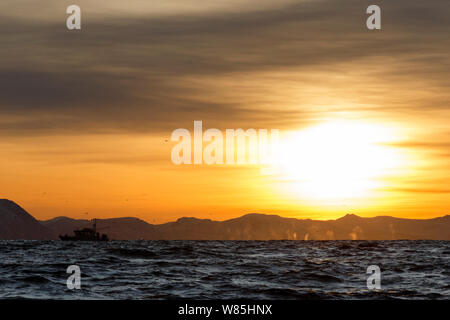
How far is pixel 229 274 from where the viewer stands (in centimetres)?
4384

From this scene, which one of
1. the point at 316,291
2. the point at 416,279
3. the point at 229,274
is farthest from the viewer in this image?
the point at 229,274

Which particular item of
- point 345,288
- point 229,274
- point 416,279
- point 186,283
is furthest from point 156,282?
point 416,279
